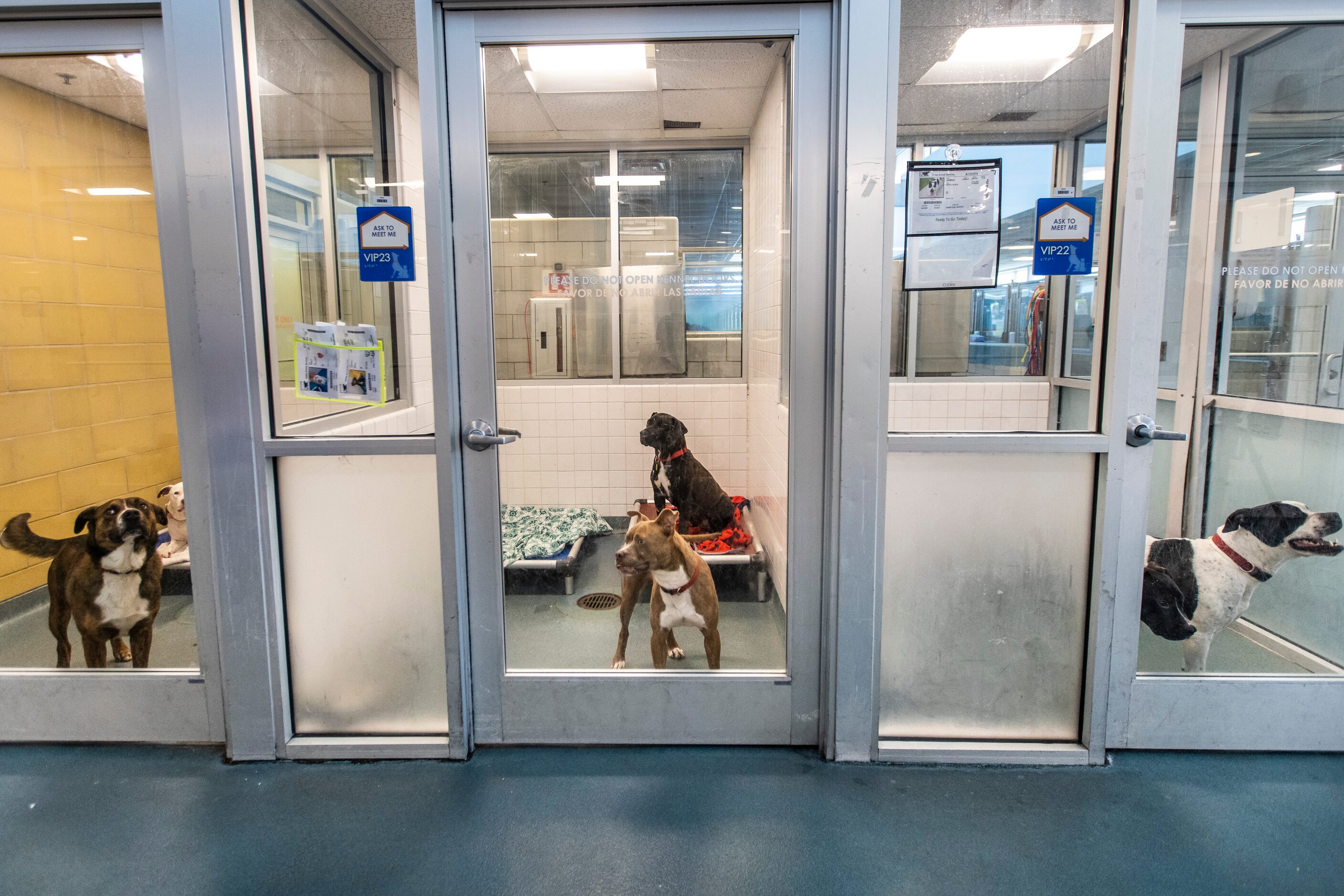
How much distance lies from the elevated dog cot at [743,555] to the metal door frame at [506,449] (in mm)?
272

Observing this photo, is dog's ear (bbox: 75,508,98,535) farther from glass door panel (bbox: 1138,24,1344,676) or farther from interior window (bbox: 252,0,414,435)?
glass door panel (bbox: 1138,24,1344,676)

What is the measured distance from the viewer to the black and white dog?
6.59 feet

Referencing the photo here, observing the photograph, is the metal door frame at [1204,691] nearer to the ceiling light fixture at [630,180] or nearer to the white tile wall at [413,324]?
the ceiling light fixture at [630,180]

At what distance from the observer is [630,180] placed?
2.76 metres

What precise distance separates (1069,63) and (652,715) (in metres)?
2.39

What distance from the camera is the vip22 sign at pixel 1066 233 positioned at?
6.09ft

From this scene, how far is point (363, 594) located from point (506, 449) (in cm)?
62

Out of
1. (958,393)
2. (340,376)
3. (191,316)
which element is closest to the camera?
(191,316)

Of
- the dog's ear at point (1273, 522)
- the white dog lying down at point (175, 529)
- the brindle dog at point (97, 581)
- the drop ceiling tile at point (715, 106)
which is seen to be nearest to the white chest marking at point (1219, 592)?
the dog's ear at point (1273, 522)

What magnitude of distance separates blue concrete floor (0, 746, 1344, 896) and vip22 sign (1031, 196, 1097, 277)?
150 cm

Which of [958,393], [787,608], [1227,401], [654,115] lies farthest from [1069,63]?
[787,608]

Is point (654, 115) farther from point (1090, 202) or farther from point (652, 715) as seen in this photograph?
point (652, 715)

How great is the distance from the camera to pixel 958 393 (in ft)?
6.93

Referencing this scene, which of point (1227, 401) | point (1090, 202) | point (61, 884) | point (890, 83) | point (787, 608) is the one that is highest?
point (890, 83)
